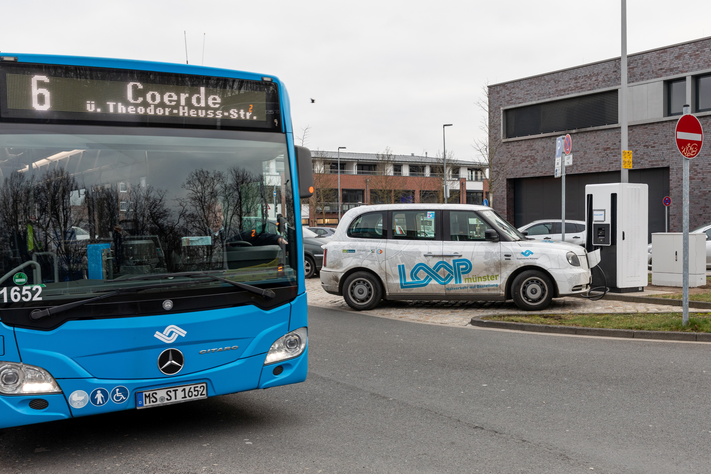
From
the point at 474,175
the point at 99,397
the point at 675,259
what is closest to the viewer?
the point at 99,397

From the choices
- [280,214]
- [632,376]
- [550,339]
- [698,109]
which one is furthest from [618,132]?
[280,214]

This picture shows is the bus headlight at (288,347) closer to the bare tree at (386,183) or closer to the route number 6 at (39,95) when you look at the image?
the route number 6 at (39,95)

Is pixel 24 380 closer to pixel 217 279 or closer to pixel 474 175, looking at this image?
pixel 217 279

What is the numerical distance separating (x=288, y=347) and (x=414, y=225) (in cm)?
667

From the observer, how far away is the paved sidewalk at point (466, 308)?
10805mm

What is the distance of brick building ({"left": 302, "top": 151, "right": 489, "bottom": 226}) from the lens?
6103cm

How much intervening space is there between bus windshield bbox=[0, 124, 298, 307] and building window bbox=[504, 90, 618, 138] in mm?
26359

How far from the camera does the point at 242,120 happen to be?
16.6ft

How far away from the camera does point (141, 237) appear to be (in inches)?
178

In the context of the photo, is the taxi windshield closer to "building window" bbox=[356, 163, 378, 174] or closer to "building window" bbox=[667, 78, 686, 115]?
"building window" bbox=[667, 78, 686, 115]

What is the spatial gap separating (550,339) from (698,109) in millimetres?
21141

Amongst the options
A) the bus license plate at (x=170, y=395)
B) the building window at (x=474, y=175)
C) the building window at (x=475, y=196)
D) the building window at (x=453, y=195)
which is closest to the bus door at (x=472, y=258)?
the bus license plate at (x=170, y=395)

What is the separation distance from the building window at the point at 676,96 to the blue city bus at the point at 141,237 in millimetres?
25170

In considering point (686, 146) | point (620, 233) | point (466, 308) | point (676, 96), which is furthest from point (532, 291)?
point (676, 96)
